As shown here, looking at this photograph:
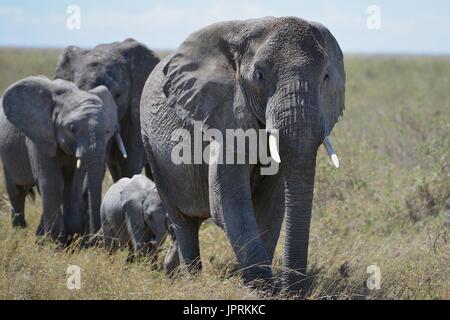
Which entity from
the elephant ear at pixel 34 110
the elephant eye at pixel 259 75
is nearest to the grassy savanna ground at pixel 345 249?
the elephant ear at pixel 34 110

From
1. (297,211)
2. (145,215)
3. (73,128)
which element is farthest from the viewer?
(73,128)

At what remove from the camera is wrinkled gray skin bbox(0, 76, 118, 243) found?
9.02 metres

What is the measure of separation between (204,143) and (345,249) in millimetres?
2374

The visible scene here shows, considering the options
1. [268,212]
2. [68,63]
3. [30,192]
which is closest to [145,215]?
[268,212]

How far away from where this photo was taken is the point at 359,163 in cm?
1153

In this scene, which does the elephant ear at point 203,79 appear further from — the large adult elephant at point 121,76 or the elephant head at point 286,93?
the large adult elephant at point 121,76

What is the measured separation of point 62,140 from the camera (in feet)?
30.3

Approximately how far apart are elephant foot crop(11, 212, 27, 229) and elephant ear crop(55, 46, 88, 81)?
198 cm

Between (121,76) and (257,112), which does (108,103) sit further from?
(257,112)

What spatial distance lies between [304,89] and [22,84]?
480cm

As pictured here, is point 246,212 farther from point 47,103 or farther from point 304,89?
point 47,103

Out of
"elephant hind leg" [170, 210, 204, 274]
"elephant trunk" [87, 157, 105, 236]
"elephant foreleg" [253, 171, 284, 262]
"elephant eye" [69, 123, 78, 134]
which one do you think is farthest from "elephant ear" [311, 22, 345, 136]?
"elephant eye" [69, 123, 78, 134]

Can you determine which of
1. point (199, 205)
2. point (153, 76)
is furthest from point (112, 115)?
point (199, 205)

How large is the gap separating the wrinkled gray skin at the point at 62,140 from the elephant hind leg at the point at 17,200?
0.11 feet
